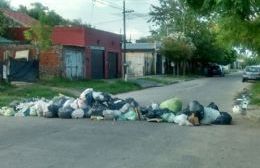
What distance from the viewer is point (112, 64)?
5331cm

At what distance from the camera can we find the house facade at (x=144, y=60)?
66.8 m

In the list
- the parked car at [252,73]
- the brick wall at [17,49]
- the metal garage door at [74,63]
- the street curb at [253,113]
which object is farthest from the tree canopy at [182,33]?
the street curb at [253,113]

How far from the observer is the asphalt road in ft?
33.8

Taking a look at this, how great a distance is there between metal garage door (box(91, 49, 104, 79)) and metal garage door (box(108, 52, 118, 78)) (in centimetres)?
180

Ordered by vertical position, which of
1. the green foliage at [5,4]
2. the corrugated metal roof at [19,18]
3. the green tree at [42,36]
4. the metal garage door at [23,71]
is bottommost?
the metal garage door at [23,71]

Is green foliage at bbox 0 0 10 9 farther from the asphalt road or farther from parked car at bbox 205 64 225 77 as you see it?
the asphalt road

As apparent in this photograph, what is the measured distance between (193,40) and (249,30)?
5629cm

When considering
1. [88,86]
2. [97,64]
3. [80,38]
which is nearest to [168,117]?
[88,86]

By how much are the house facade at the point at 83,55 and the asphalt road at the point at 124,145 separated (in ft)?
76.6

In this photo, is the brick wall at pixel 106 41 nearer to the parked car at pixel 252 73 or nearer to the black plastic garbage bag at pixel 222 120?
the parked car at pixel 252 73

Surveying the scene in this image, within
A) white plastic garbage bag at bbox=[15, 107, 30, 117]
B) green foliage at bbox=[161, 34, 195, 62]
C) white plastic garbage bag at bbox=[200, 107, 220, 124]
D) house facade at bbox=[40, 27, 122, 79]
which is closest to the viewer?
white plastic garbage bag at bbox=[200, 107, 220, 124]

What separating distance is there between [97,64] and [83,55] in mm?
3714

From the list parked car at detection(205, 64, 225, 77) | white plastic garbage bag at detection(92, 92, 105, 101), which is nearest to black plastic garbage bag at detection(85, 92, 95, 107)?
white plastic garbage bag at detection(92, 92, 105, 101)

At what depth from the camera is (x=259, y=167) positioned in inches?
398
